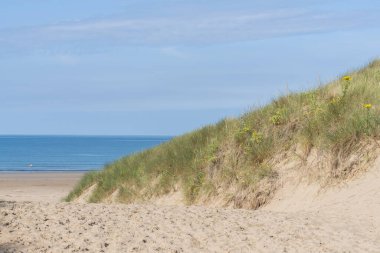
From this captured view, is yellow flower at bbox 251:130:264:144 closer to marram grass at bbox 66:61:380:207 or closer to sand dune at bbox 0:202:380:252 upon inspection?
marram grass at bbox 66:61:380:207

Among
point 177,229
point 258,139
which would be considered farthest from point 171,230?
point 258,139

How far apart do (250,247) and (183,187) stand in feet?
24.1

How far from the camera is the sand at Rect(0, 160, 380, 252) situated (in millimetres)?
9070

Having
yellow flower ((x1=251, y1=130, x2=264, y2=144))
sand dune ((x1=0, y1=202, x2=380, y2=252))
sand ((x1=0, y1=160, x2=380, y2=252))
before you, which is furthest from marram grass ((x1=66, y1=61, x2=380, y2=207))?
sand dune ((x1=0, y1=202, x2=380, y2=252))

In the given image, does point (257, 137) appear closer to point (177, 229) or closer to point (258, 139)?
point (258, 139)

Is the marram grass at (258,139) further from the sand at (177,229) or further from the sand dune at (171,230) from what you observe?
the sand dune at (171,230)

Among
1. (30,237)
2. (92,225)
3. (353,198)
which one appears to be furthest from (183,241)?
(353,198)

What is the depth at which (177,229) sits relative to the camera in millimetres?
9695

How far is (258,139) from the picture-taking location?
50.2 feet

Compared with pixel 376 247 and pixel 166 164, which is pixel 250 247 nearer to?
pixel 376 247

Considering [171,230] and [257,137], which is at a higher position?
[257,137]

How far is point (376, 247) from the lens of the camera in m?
9.52

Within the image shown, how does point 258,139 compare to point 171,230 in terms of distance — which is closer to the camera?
point 171,230

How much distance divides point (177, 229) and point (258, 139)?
6014 mm
